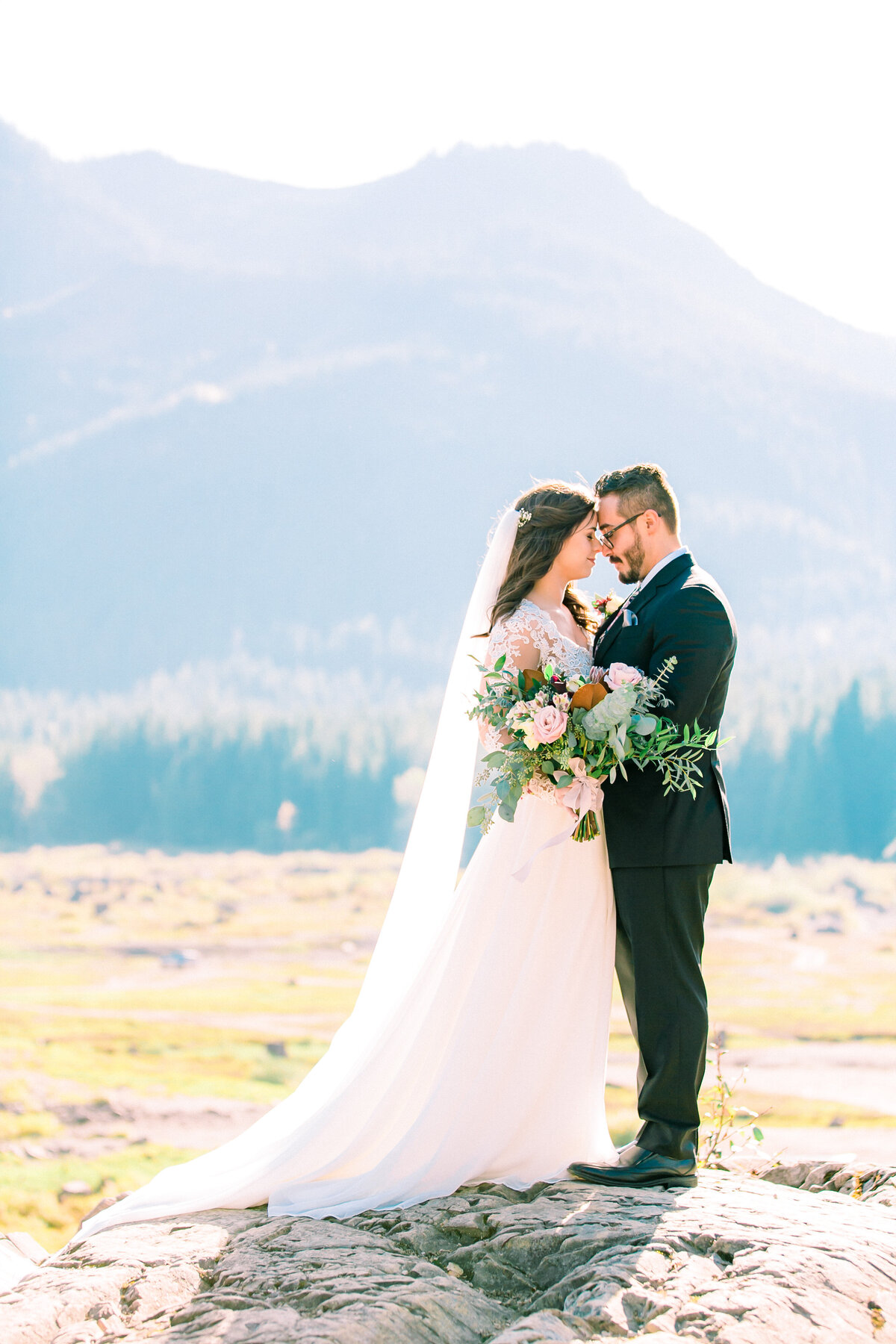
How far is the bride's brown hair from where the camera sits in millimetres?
3889

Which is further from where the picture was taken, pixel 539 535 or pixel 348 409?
pixel 348 409

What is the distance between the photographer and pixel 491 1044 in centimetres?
364

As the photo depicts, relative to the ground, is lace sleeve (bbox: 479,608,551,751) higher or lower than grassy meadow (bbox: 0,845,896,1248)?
higher

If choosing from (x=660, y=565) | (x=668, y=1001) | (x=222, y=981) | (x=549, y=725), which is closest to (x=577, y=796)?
(x=549, y=725)

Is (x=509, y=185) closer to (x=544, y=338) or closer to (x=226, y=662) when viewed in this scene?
(x=544, y=338)

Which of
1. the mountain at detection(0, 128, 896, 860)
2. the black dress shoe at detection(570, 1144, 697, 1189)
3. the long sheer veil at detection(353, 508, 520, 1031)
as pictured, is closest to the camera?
the black dress shoe at detection(570, 1144, 697, 1189)

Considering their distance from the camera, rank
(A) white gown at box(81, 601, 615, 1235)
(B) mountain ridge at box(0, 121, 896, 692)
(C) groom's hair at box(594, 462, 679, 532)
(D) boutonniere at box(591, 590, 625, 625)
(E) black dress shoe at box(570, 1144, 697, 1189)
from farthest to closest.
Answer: (B) mountain ridge at box(0, 121, 896, 692) < (D) boutonniere at box(591, 590, 625, 625) < (C) groom's hair at box(594, 462, 679, 532) < (A) white gown at box(81, 601, 615, 1235) < (E) black dress shoe at box(570, 1144, 697, 1189)

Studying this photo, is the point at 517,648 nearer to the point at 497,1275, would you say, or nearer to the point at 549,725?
the point at 549,725

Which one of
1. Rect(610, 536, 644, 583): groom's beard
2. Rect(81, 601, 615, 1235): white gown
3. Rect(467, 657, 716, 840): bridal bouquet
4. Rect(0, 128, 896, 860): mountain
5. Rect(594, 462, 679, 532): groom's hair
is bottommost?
Rect(81, 601, 615, 1235): white gown

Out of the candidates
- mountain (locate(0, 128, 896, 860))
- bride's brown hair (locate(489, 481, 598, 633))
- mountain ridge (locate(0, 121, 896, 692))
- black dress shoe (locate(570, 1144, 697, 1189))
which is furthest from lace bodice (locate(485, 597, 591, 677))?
mountain ridge (locate(0, 121, 896, 692))

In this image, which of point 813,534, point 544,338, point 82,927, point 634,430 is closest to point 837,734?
point 813,534

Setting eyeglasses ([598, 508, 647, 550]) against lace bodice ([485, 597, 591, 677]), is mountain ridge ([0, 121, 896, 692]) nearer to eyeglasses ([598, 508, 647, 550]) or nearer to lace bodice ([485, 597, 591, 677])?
eyeglasses ([598, 508, 647, 550])

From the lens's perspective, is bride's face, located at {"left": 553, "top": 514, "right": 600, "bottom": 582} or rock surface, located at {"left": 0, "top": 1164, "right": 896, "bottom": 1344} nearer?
rock surface, located at {"left": 0, "top": 1164, "right": 896, "bottom": 1344}

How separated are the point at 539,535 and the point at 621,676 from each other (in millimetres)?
796
